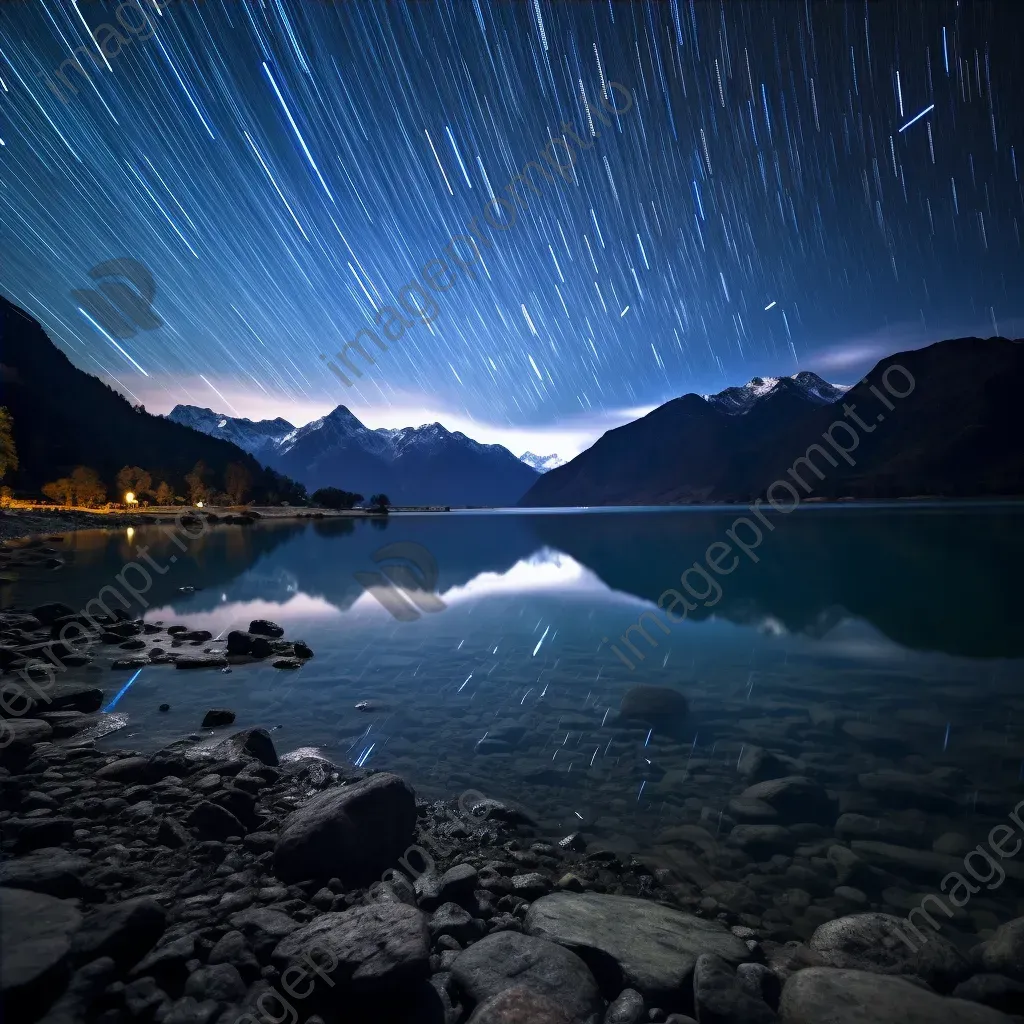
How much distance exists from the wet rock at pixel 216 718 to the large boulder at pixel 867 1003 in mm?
10119

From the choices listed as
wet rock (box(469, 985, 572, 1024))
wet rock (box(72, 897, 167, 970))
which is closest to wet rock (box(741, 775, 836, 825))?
wet rock (box(469, 985, 572, 1024))

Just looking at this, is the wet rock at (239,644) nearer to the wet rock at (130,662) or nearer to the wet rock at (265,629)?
the wet rock at (265,629)

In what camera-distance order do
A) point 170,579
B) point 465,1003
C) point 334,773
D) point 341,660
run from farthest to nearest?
point 170,579 → point 341,660 → point 334,773 → point 465,1003

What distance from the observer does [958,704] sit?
12.4 metres

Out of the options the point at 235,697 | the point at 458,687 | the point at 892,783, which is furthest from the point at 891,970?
the point at 235,697

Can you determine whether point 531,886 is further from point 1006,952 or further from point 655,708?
point 655,708

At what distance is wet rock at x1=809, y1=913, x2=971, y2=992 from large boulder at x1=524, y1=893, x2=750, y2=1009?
2.98 ft

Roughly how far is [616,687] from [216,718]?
31.1 ft

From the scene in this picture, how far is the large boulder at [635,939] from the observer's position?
4.45 m

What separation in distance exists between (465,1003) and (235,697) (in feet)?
32.3

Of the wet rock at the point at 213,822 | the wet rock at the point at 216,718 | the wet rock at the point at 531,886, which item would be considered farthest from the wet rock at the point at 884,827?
the wet rock at the point at 216,718

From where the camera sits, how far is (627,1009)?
419 cm

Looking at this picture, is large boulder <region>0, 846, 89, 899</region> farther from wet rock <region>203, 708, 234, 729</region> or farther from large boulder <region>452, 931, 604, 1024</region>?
wet rock <region>203, 708, 234, 729</region>

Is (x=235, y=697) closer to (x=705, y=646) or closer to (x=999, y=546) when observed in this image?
(x=705, y=646)
